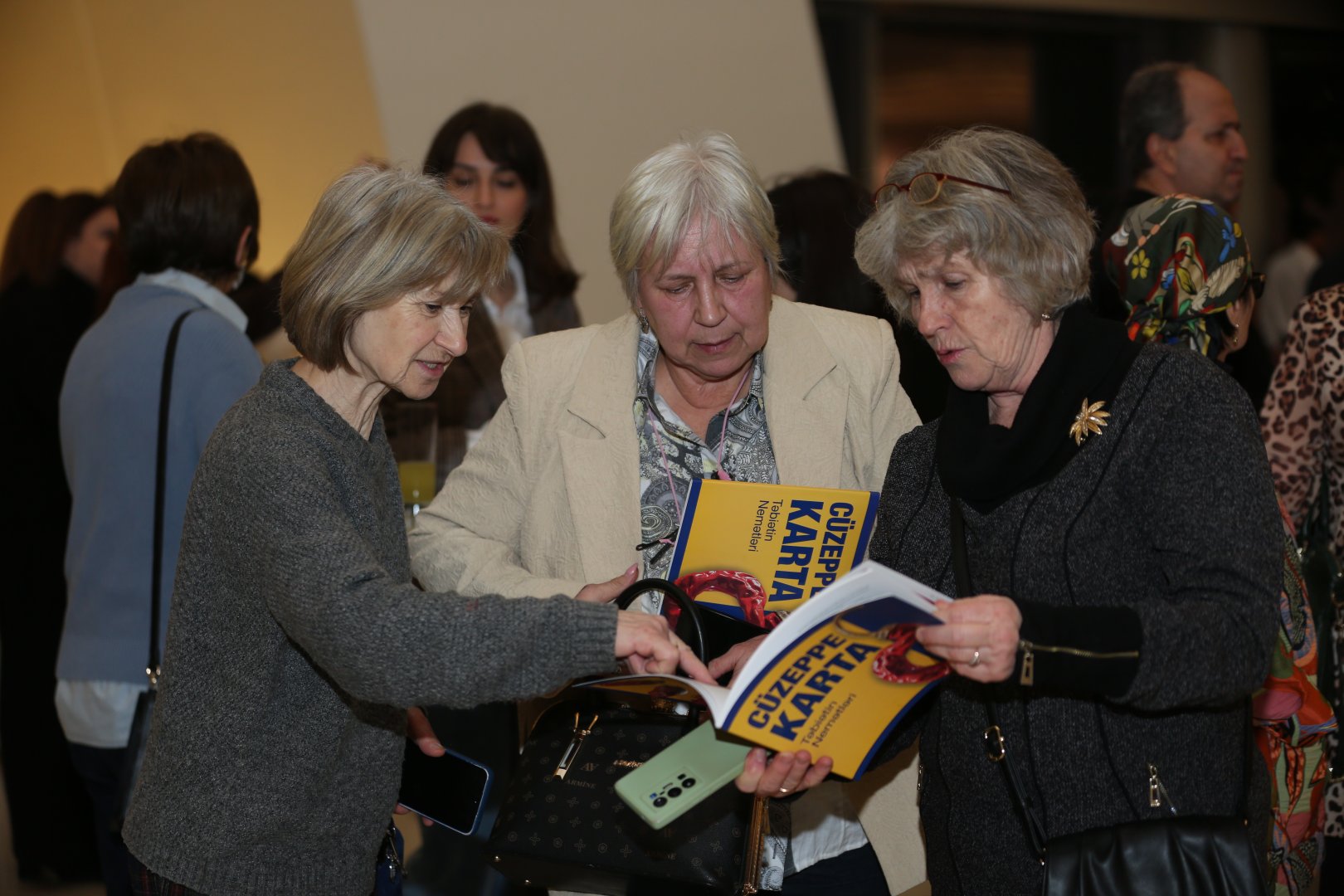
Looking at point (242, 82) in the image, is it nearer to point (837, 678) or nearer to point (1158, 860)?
point (837, 678)

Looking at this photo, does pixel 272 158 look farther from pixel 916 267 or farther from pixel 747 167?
pixel 916 267

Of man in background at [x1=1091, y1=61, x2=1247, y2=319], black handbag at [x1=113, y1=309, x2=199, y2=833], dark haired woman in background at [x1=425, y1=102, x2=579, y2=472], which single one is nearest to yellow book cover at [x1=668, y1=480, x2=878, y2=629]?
black handbag at [x1=113, y1=309, x2=199, y2=833]

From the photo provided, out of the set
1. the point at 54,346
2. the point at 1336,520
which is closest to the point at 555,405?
the point at 1336,520

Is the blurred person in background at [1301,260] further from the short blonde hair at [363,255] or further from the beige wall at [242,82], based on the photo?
the short blonde hair at [363,255]

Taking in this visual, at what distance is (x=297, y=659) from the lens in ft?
5.98

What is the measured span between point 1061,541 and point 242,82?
4375 mm

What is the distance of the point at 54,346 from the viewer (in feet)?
13.9

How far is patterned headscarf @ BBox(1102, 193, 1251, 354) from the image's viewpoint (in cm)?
245

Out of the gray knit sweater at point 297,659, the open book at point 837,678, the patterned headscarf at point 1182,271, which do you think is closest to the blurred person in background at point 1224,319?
the patterned headscarf at point 1182,271

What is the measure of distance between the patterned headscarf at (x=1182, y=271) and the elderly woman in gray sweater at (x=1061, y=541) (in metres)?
0.68

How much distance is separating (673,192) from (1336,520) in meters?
1.86

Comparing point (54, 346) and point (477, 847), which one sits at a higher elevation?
point (54, 346)

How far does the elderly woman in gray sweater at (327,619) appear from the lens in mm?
1651

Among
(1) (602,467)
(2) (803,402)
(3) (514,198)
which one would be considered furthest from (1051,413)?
(3) (514,198)
